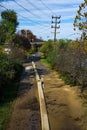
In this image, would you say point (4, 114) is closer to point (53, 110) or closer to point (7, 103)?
point (7, 103)

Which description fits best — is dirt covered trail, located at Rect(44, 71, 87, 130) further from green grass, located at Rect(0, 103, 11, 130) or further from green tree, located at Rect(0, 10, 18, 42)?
green tree, located at Rect(0, 10, 18, 42)

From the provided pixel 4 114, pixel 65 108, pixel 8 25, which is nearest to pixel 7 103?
pixel 4 114

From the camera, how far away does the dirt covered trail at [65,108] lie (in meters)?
13.2

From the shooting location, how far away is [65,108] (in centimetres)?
1600

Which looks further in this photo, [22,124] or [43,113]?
[43,113]

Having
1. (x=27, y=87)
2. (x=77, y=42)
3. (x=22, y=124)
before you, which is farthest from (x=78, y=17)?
(x=27, y=87)

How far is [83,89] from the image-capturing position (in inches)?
789

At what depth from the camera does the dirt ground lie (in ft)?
42.9

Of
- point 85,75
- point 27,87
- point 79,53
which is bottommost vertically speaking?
point 27,87

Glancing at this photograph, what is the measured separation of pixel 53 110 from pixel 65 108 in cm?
70

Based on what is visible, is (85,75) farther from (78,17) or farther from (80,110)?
(78,17)

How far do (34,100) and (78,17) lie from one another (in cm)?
772

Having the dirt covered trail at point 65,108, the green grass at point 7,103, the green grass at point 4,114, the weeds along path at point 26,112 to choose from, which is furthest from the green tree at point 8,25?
the green grass at point 4,114

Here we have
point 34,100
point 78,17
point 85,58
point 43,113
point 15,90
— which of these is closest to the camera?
point 78,17
